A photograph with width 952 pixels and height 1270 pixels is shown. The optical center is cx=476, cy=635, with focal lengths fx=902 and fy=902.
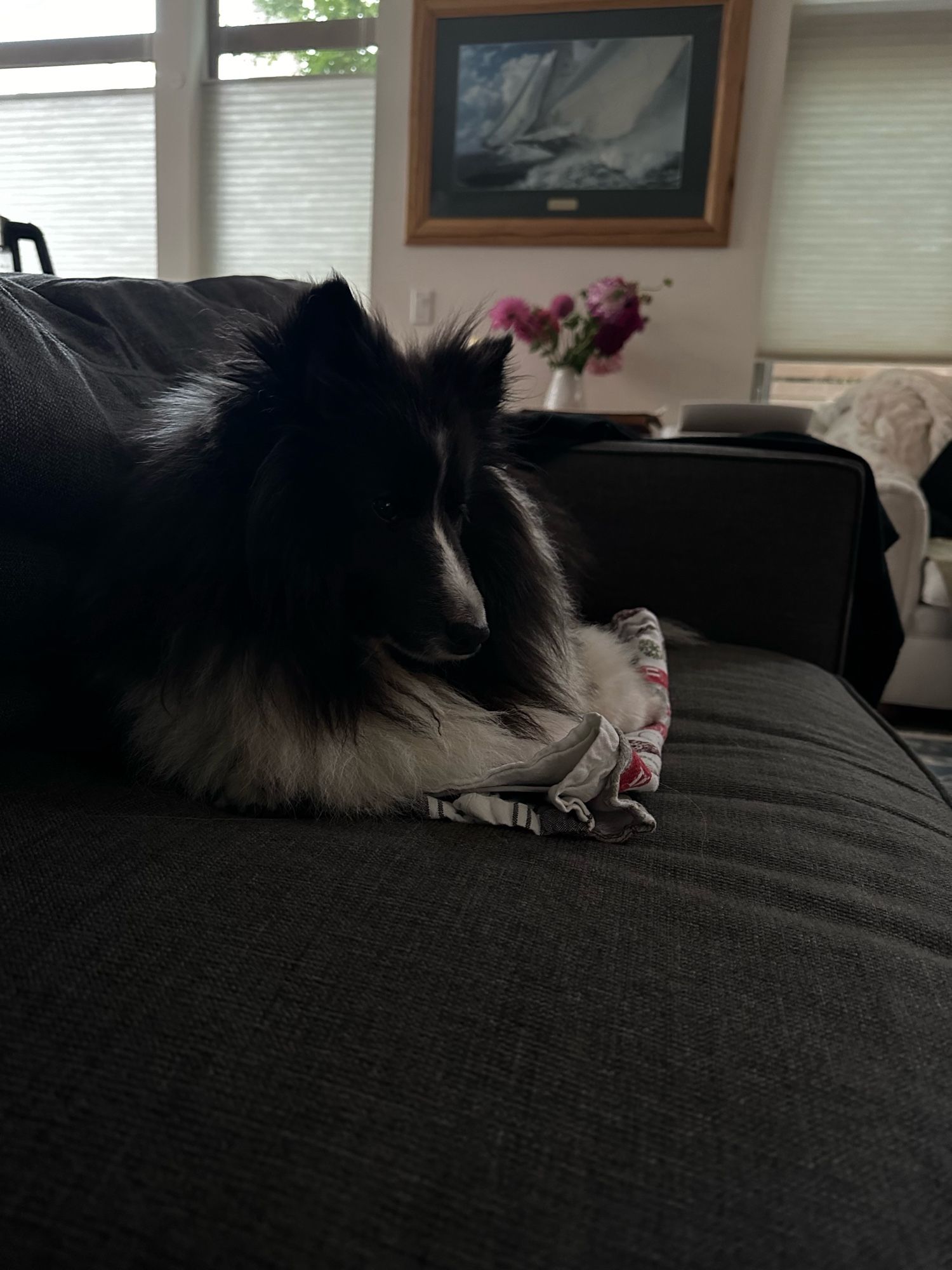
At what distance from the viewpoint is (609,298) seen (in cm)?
373

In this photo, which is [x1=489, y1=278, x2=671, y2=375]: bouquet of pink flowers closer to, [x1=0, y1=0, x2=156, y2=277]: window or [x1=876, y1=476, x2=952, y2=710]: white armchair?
[x1=876, y1=476, x2=952, y2=710]: white armchair

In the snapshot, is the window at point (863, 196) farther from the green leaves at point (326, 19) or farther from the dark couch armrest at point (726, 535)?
the dark couch armrest at point (726, 535)

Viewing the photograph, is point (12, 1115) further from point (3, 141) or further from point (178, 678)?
point (3, 141)

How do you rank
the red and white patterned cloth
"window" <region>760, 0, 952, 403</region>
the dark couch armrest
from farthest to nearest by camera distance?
"window" <region>760, 0, 952, 403</region>
the dark couch armrest
the red and white patterned cloth

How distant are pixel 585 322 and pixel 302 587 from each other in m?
3.14

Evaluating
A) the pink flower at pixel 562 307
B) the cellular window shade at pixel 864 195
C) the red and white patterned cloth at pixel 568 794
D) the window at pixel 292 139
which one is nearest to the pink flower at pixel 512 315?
the pink flower at pixel 562 307

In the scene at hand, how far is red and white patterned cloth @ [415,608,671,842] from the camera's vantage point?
3.02ft

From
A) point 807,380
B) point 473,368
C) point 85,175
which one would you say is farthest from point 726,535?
point 85,175

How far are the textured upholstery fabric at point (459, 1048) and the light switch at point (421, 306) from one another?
151 inches

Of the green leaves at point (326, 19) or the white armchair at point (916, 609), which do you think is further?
the green leaves at point (326, 19)

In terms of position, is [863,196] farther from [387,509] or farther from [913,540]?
[387,509]

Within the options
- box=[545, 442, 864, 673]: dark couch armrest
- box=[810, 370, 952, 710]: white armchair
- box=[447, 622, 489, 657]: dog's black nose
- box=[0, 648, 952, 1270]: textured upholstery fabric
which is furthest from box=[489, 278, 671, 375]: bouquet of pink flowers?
box=[0, 648, 952, 1270]: textured upholstery fabric

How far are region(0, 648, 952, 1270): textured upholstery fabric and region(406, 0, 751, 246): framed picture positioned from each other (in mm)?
3789

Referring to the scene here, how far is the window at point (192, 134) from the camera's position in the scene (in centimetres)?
443
